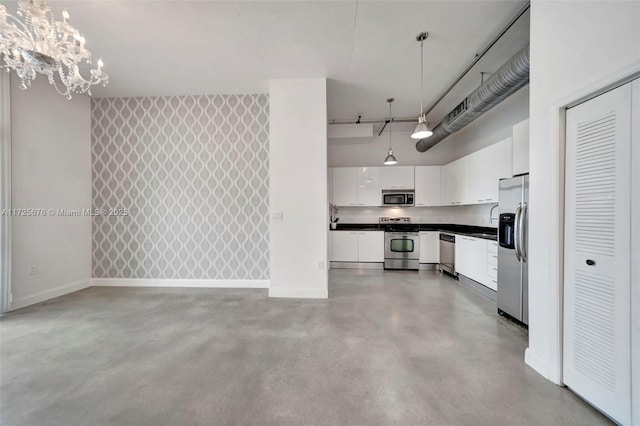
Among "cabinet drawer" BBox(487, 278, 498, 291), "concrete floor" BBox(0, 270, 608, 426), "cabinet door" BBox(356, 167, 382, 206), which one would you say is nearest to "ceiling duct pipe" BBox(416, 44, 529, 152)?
"cabinet door" BBox(356, 167, 382, 206)

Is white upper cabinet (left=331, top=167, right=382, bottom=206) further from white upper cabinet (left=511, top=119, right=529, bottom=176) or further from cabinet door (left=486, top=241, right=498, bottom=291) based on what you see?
white upper cabinet (left=511, top=119, right=529, bottom=176)

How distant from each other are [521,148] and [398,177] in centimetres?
267

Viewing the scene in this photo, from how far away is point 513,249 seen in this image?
9.21 feet

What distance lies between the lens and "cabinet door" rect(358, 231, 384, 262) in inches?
215

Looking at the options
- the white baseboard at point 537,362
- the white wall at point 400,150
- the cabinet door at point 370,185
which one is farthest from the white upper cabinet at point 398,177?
the white baseboard at point 537,362

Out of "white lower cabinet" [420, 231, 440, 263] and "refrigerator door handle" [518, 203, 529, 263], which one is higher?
"refrigerator door handle" [518, 203, 529, 263]

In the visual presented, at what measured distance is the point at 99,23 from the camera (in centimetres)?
256

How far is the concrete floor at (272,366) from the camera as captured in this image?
60.4 inches

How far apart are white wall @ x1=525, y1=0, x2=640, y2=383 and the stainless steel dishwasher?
2.85 meters

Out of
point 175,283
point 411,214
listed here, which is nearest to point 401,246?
point 411,214

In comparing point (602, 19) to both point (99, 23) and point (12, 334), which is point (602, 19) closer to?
point (99, 23)

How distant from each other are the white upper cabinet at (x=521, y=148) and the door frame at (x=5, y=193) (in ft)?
21.7

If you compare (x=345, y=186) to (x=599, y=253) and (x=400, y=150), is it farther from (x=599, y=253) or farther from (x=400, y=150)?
(x=599, y=253)

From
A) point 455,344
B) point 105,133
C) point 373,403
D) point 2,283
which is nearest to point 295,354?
point 373,403
